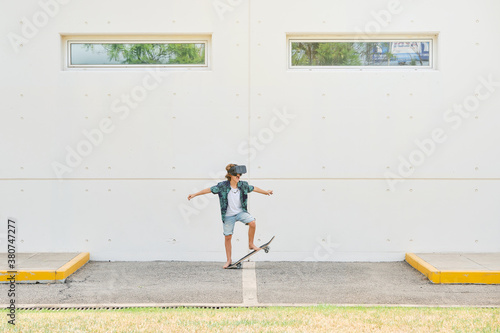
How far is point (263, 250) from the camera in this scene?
9547mm

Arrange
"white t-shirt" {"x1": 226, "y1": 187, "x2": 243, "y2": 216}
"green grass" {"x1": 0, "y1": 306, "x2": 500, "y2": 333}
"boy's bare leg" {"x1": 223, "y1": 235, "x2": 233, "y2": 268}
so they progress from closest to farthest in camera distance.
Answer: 1. "green grass" {"x1": 0, "y1": 306, "x2": 500, "y2": 333}
2. "white t-shirt" {"x1": 226, "y1": 187, "x2": 243, "y2": 216}
3. "boy's bare leg" {"x1": 223, "y1": 235, "x2": 233, "y2": 268}

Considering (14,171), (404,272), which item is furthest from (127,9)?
(404,272)

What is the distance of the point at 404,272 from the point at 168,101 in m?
4.75

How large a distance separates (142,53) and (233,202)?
3130 mm

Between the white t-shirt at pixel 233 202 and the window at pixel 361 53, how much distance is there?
8.21 ft

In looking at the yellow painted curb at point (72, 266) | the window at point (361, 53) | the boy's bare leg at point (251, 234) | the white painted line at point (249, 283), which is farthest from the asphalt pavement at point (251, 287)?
the window at point (361, 53)

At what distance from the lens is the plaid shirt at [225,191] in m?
8.75

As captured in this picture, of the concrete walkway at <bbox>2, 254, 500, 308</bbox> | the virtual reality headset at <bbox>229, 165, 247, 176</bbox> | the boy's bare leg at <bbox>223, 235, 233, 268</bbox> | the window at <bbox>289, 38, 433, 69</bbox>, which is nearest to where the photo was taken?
the concrete walkway at <bbox>2, 254, 500, 308</bbox>

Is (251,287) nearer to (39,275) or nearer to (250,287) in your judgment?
(250,287)

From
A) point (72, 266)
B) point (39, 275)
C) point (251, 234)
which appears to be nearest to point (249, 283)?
point (251, 234)

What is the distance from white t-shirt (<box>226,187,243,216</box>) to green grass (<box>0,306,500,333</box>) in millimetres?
2457

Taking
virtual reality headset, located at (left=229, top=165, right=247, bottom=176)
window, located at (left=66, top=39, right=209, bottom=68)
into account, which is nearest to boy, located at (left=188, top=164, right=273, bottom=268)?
virtual reality headset, located at (left=229, top=165, right=247, bottom=176)

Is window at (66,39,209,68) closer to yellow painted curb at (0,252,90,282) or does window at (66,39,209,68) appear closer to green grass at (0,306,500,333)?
yellow painted curb at (0,252,90,282)

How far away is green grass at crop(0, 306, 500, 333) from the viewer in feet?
17.9
